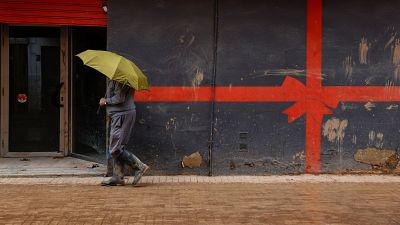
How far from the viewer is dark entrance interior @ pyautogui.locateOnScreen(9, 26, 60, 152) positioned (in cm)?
1076

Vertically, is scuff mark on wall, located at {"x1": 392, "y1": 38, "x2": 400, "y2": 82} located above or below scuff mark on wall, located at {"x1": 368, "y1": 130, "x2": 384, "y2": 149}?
above

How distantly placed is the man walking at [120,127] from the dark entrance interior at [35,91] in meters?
2.75

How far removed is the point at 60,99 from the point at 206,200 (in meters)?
4.45

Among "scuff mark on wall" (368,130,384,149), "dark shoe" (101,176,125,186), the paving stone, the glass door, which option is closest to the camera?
the paving stone

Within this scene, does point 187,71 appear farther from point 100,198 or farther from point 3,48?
point 3,48

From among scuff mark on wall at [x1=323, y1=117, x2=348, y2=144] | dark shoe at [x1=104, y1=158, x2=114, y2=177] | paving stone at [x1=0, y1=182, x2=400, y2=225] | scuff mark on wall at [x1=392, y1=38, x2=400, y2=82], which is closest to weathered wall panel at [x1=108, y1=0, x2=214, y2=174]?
dark shoe at [x1=104, y1=158, x2=114, y2=177]

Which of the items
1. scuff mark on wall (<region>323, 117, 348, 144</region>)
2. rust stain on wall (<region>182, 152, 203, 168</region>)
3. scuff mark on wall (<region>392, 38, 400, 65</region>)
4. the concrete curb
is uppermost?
scuff mark on wall (<region>392, 38, 400, 65</region>)

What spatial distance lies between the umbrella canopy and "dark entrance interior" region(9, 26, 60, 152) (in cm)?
283

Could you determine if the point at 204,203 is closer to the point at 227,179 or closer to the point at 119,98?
the point at 227,179

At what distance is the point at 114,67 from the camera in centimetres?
798

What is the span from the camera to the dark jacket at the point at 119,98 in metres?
8.38

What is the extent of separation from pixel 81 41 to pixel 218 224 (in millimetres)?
5520

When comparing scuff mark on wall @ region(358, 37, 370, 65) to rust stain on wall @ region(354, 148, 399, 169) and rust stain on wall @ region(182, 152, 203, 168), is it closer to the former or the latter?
rust stain on wall @ region(354, 148, 399, 169)

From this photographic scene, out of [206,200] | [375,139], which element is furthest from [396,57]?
[206,200]
